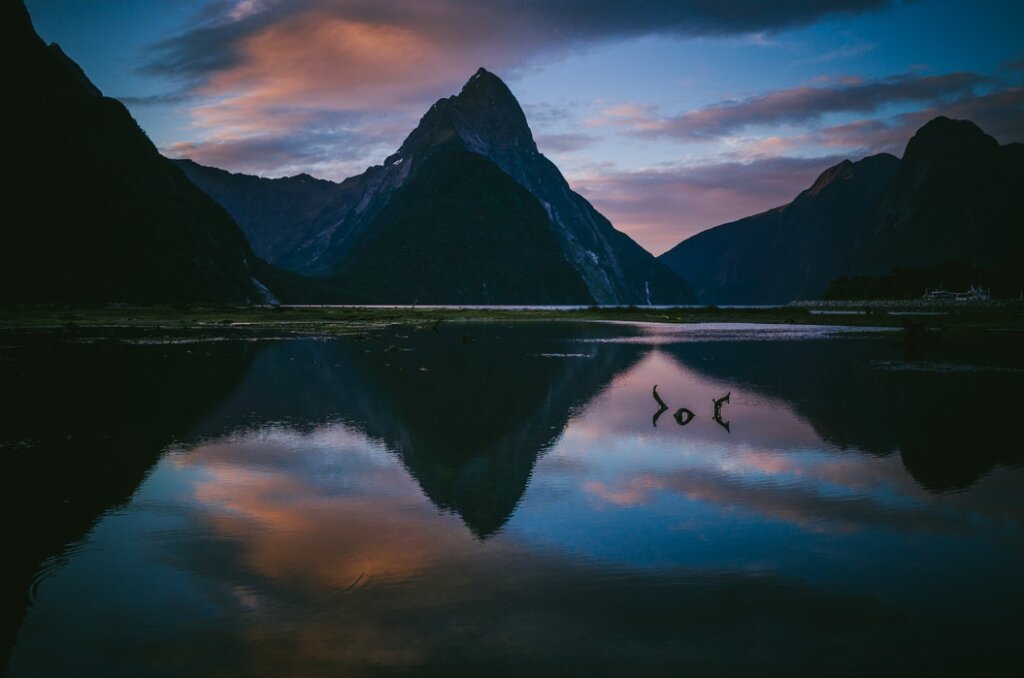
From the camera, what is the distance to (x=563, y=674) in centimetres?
864

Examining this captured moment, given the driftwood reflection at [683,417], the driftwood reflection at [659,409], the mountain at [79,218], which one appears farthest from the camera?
the mountain at [79,218]

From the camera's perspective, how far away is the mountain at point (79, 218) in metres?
Result: 151

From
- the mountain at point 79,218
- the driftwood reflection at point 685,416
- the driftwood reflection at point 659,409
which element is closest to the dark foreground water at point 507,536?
the driftwood reflection at point 685,416

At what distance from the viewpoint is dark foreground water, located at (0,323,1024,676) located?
9.32m

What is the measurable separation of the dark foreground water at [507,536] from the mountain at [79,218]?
141 metres

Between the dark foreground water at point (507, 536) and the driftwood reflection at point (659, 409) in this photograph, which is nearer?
the dark foreground water at point (507, 536)

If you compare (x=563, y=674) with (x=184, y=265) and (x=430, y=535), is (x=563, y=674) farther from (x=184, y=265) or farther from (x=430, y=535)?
(x=184, y=265)

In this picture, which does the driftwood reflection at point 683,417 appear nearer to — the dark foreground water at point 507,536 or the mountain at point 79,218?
the dark foreground water at point 507,536

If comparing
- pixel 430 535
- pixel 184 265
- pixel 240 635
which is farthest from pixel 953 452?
pixel 184 265

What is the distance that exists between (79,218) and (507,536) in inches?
7262

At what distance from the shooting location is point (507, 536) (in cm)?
1376

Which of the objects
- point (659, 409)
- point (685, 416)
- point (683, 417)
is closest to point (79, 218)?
point (659, 409)

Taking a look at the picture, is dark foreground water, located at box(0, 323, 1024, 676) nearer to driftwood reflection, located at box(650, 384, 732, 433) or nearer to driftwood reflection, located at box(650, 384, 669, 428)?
driftwood reflection, located at box(650, 384, 732, 433)

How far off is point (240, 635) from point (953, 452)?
21282 mm
